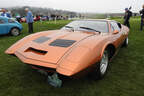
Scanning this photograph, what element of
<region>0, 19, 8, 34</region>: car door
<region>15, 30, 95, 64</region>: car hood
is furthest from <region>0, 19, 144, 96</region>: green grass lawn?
<region>0, 19, 8, 34</region>: car door

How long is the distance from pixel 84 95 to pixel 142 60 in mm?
2317

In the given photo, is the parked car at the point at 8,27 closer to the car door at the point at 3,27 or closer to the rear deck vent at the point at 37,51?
the car door at the point at 3,27

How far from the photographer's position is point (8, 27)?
7.09 m

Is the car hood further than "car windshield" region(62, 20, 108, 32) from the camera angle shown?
No

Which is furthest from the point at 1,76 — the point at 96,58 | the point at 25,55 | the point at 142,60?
the point at 142,60

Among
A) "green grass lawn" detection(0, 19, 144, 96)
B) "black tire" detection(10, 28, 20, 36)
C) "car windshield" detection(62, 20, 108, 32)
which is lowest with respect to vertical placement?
"green grass lawn" detection(0, 19, 144, 96)

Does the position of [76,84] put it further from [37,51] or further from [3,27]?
[3,27]

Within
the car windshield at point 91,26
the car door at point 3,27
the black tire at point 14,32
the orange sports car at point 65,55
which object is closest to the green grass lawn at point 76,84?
the orange sports car at point 65,55

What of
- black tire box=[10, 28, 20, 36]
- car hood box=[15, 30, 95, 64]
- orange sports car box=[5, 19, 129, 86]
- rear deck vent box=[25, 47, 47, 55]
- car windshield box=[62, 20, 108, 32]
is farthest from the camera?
black tire box=[10, 28, 20, 36]

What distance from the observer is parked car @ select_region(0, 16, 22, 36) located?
6822mm

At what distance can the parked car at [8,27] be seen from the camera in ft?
22.4

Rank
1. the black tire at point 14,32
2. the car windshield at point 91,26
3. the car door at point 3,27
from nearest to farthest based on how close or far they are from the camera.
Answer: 1. the car windshield at point 91,26
2. the car door at point 3,27
3. the black tire at point 14,32

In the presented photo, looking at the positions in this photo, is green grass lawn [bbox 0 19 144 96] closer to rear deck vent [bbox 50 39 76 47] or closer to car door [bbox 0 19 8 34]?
rear deck vent [bbox 50 39 76 47]

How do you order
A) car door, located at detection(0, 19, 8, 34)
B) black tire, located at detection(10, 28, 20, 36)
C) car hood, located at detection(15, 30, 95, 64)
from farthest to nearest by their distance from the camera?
black tire, located at detection(10, 28, 20, 36) → car door, located at detection(0, 19, 8, 34) → car hood, located at detection(15, 30, 95, 64)
